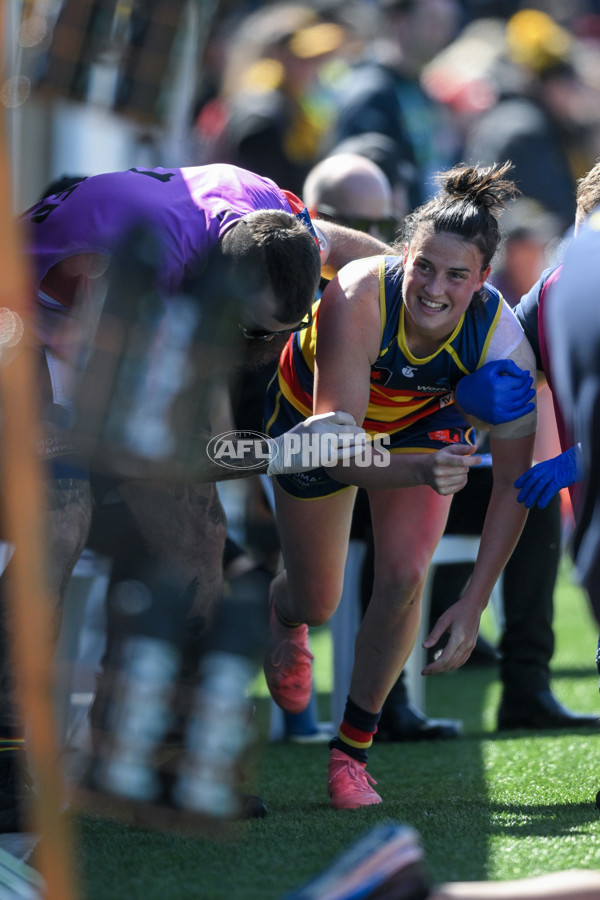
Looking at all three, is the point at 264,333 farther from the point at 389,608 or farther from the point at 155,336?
the point at 389,608

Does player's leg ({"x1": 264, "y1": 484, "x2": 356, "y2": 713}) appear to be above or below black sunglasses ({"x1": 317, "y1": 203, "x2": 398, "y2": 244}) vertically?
below

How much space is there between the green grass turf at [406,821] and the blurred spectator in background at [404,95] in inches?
98.0

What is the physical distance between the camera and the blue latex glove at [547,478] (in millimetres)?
2666

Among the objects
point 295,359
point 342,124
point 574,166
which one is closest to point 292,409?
point 295,359

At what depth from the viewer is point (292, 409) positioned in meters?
3.17

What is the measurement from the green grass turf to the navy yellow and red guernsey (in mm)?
847

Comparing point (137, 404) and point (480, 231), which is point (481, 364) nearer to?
point (480, 231)

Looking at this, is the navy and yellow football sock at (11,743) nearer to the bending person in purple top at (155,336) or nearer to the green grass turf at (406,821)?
the bending person in purple top at (155,336)

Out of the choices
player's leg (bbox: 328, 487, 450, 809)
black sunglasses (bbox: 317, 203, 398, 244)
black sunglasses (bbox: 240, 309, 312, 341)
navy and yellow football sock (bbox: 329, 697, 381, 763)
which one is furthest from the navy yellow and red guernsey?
black sunglasses (bbox: 317, 203, 398, 244)

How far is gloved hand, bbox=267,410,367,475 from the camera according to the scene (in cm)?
264

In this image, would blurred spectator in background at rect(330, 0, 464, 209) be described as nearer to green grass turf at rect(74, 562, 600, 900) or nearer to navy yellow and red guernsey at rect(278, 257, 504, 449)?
navy yellow and red guernsey at rect(278, 257, 504, 449)

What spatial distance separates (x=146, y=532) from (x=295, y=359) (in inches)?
25.0

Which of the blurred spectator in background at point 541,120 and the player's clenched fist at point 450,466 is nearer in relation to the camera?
the player's clenched fist at point 450,466

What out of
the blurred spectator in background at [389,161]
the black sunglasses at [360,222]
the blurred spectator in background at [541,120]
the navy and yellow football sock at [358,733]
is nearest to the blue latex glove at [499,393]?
the navy and yellow football sock at [358,733]
